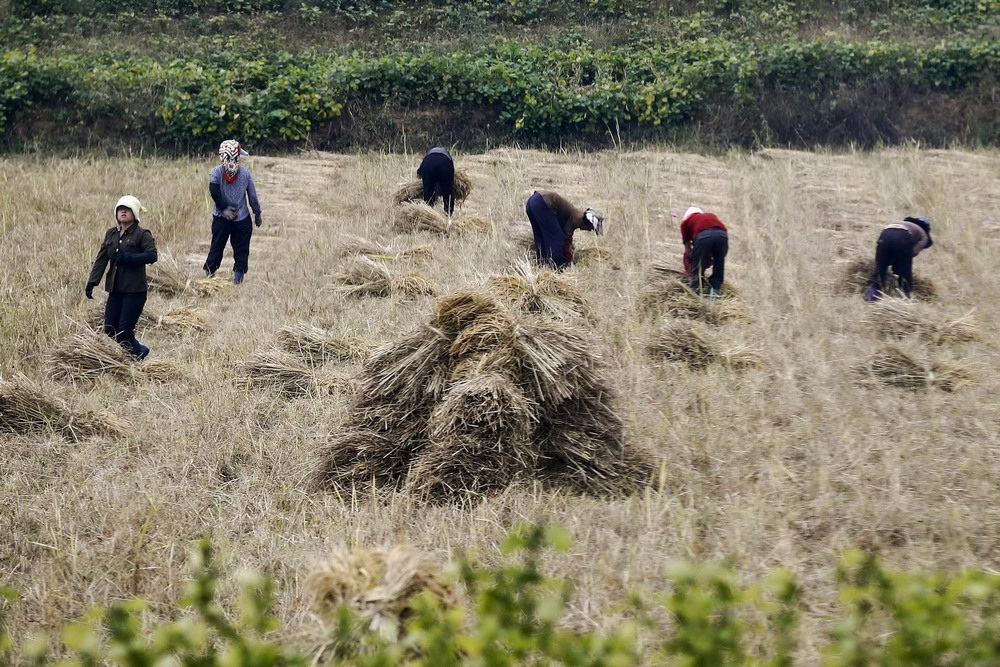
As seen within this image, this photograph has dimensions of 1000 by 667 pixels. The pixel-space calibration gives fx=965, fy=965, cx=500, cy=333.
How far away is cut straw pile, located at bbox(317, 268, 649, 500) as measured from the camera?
16.5ft

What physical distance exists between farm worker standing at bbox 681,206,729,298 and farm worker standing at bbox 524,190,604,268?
3.01 ft

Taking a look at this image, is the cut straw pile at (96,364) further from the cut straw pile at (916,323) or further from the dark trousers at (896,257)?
the dark trousers at (896,257)

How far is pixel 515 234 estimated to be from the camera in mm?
10555

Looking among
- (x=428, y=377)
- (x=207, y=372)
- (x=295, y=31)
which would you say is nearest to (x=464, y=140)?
(x=295, y=31)

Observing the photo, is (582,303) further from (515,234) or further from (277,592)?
(277,592)

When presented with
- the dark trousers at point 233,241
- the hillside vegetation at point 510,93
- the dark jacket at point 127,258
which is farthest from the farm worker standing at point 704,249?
the hillside vegetation at point 510,93

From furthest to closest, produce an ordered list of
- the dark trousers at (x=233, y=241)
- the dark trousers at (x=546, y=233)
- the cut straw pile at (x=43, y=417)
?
the dark trousers at (x=233, y=241)
the dark trousers at (x=546, y=233)
the cut straw pile at (x=43, y=417)

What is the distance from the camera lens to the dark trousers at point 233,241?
32.6 feet

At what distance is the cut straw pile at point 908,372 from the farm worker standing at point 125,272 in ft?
18.0

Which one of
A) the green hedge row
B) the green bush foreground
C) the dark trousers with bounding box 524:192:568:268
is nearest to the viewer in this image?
the green bush foreground

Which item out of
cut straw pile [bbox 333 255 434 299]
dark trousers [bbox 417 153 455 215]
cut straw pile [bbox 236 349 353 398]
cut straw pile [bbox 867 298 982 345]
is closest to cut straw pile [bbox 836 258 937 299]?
cut straw pile [bbox 867 298 982 345]

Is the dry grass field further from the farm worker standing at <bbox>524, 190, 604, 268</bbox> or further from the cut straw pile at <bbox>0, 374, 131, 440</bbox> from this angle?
the farm worker standing at <bbox>524, 190, 604, 268</bbox>

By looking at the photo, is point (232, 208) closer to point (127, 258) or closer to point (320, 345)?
point (127, 258)

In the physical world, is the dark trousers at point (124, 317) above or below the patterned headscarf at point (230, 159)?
below
